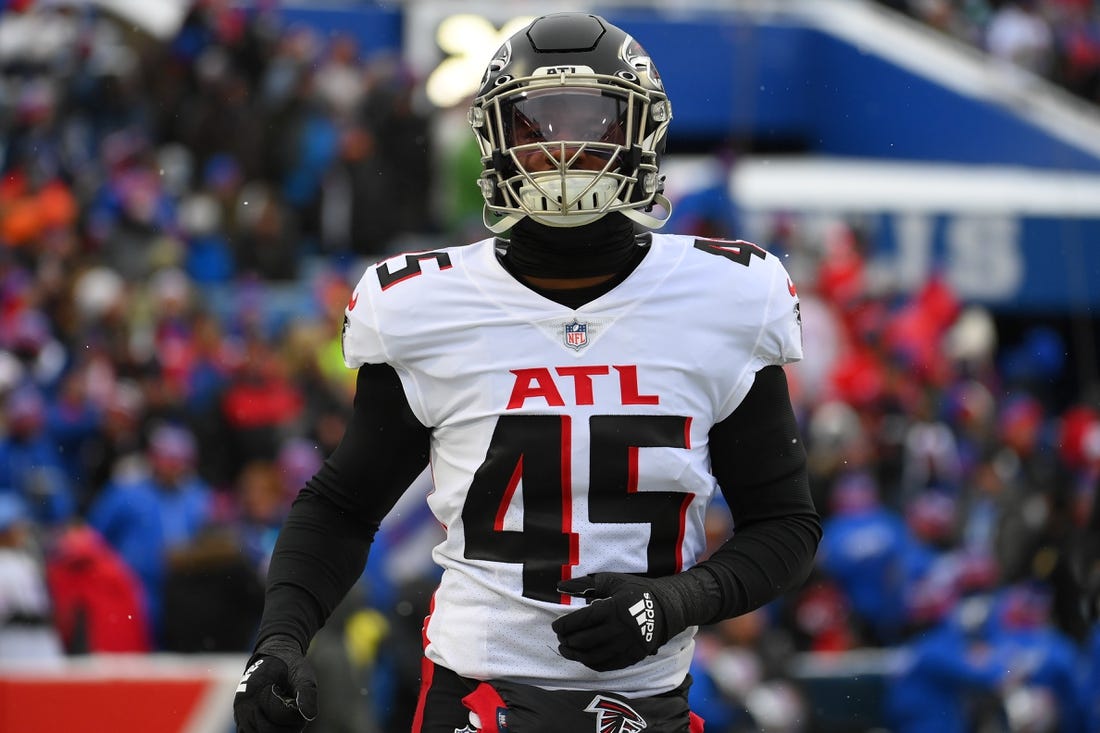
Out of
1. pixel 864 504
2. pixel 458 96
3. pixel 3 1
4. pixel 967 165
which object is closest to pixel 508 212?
pixel 864 504

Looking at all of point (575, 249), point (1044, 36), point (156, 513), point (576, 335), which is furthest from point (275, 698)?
point (1044, 36)

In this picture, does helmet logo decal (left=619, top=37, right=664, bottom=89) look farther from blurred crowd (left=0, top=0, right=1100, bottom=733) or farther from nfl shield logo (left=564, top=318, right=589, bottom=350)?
blurred crowd (left=0, top=0, right=1100, bottom=733)

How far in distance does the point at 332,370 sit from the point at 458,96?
3285 millimetres

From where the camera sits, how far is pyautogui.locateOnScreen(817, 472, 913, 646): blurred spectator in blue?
31.3ft

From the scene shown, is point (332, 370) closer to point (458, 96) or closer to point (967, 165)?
point (458, 96)

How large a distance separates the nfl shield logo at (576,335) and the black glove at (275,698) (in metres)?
0.68

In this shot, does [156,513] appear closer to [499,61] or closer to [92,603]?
[92,603]

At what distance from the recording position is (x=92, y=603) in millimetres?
8266

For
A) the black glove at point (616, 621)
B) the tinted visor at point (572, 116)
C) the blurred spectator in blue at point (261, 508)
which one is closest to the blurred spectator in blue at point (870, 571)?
the blurred spectator in blue at point (261, 508)

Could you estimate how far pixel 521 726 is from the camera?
310cm

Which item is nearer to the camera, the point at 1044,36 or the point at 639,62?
the point at 639,62

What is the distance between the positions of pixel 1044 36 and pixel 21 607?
12.6m

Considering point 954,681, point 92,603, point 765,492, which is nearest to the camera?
point 765,492

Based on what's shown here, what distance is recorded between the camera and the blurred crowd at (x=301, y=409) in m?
8.38
